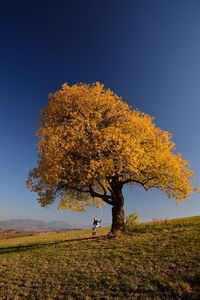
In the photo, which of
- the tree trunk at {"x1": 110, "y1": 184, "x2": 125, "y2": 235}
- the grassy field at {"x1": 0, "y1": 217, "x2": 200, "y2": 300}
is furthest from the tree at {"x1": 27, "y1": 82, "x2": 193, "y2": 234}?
the grassy field at {"x1": 0, "y1": 217, "x2": 200, "y2": 300}

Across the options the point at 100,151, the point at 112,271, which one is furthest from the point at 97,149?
the point at 112,271

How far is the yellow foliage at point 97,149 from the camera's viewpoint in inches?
1082

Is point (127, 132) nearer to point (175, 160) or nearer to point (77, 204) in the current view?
point (175, 160)

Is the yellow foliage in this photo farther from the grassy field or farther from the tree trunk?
the grassy field

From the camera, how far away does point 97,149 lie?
1091 inches

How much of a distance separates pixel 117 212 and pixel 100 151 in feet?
23.5

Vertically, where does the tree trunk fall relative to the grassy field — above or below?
above

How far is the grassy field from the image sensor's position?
14.2 m

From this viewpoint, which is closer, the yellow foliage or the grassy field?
the grassy field

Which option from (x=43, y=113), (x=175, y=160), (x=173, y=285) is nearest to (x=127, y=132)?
(x=175, y=160)

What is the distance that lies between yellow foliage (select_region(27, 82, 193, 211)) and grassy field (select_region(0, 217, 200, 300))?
21.3 ft

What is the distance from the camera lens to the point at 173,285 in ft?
46.1

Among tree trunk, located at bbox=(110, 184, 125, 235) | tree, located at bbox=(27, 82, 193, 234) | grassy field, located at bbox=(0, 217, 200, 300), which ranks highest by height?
tree, located at bbox=(27, 82, 193, 234)

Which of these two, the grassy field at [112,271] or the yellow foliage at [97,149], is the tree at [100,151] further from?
the grassy field at [112,271]
